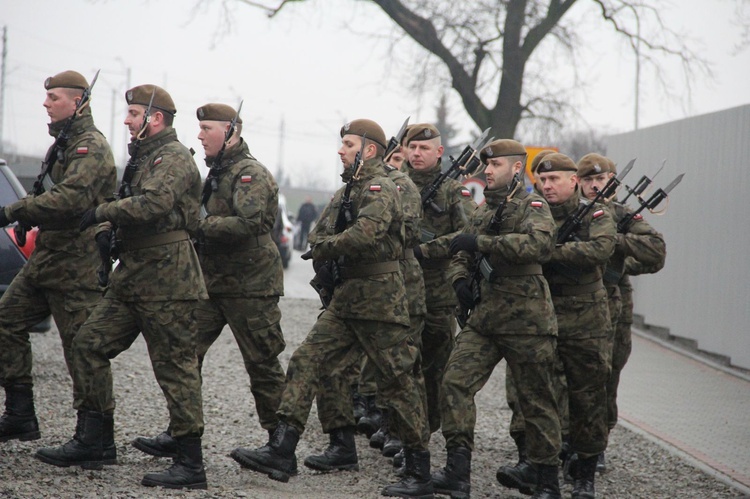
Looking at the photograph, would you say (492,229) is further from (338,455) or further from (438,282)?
(338,455)

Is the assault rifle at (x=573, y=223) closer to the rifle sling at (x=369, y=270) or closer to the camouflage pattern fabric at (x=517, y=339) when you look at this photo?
the camouflage pattern fabric at (x=517, y=339)

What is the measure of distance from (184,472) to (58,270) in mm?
1553

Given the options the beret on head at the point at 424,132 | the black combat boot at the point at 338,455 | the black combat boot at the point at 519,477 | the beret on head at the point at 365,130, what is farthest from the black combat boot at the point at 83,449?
the beret on head at the point at 424,132

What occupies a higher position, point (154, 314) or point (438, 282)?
point (438, 282)

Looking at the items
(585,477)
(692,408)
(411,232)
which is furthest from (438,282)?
(692,408)

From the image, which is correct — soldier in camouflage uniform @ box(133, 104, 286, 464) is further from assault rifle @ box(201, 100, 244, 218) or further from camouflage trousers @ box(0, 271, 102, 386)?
camouflage trousers @ box(0, 271, 102, 386)

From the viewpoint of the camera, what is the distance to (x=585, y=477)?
6.92 m

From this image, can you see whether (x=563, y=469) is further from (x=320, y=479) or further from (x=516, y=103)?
(x=516, y=103)

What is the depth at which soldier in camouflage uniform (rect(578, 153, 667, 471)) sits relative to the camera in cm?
781

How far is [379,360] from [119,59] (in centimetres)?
4112

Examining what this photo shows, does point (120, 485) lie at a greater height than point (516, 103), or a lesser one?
lesser

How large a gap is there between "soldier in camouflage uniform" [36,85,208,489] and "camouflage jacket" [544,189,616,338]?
90.2 inches

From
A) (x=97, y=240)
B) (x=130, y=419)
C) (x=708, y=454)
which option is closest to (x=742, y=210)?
(x=708, y=454)

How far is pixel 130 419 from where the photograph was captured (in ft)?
26.6
